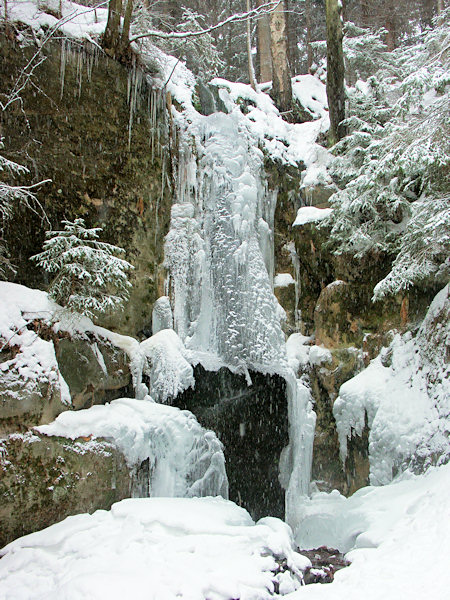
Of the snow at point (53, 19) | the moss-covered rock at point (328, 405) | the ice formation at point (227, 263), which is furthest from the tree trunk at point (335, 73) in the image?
the snow at point (53, 19)

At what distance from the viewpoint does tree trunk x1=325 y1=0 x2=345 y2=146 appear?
10.8 m

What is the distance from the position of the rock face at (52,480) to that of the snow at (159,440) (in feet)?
0.53

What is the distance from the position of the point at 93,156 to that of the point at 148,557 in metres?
6.05

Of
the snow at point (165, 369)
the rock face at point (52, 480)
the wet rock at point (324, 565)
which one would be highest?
the snow at point (165, 369)

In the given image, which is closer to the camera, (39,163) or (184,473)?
(184,473)

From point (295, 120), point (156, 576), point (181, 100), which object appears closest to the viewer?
point (156, 576)

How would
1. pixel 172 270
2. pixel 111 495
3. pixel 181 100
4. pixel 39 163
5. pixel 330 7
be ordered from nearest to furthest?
pixel 111 495
pixel 39 163
pixel 172 270
pixel 181 100
pixel 330 7

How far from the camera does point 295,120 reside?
492 inches

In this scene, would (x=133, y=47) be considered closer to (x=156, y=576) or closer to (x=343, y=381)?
(x=343, y=381)

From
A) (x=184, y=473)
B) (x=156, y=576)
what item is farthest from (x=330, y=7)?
(x=156, y=576)

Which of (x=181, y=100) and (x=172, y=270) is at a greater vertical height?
(x=181, y=100)

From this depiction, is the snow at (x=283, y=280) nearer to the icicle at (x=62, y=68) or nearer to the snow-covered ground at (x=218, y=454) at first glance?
the snow-covered ground at (x=218, y=454)

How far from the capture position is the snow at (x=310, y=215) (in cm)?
1009

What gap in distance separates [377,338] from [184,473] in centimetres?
490
